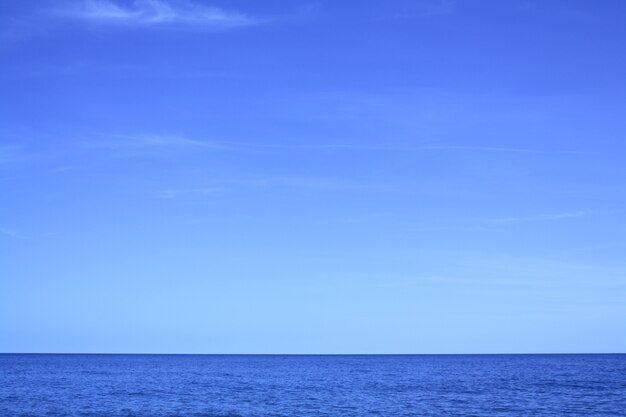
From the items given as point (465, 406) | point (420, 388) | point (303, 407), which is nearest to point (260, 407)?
point (303, 407)

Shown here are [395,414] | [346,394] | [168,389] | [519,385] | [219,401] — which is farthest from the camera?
[519,385]

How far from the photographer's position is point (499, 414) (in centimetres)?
4991

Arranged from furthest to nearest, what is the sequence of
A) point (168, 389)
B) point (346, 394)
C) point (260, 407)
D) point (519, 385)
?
point (519, 385), point (168, 389), point (346, 394), point (260, 407)

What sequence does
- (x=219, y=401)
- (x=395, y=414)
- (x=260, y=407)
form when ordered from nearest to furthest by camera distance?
(x=395, y=414) → (x=260, y=407) → (x=219, y=401)

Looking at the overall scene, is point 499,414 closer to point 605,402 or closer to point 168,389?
point 605,402

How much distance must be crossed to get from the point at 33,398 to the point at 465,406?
40.0 metres

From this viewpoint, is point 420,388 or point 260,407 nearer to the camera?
point 260,407

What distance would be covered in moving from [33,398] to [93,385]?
20296 mm

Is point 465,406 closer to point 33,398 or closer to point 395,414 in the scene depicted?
point 395,414

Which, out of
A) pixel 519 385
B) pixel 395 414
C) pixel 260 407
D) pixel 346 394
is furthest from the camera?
pixel 519 385

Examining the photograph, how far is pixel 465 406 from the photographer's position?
54.9 meters

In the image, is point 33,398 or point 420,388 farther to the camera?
point 420,388

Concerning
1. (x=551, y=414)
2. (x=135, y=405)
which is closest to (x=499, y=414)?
(x=551, y=414)

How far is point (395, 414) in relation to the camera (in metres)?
49.8
